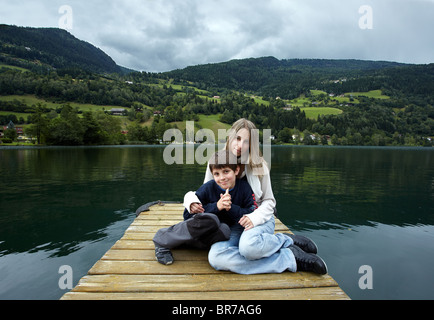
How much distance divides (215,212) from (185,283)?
110 cm

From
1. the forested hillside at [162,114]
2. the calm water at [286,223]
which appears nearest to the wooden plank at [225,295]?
the calm water at [286,223]

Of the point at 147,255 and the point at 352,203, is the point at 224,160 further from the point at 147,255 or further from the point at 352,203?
the point at 352,203

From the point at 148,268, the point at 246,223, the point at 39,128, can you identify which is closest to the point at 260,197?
the point at 246,223

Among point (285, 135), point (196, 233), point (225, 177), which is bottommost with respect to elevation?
point (196, 233)

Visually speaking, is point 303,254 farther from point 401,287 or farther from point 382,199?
point 382,199

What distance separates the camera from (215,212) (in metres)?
3.83

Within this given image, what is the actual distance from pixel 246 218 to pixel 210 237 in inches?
25.8

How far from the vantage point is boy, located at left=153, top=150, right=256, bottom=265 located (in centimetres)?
365

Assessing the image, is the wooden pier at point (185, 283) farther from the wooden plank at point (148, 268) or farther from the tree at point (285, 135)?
the tree at point (285, 135)

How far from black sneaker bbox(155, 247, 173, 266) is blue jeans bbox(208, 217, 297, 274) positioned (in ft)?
2.15

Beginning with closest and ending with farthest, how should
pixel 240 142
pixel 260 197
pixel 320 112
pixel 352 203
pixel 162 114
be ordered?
pixel 240 142 → pixel 260 197 → pixel 352 203 → pixel 162 114 → pixel 320 112

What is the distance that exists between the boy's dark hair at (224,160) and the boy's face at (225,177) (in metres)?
0.05

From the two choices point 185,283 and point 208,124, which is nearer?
point 185,283

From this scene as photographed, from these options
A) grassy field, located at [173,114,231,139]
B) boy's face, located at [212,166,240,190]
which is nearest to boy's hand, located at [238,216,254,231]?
boy's face, located at [212,166,240,190]
